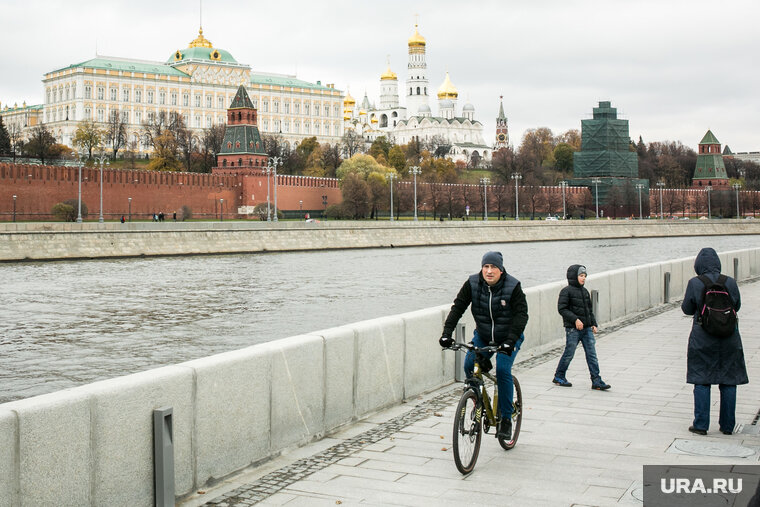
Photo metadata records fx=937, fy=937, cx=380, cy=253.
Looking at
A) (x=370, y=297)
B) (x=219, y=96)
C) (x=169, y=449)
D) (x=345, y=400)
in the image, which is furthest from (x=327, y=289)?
(x=219, y=96)

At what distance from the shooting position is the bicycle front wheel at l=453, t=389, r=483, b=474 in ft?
15.9

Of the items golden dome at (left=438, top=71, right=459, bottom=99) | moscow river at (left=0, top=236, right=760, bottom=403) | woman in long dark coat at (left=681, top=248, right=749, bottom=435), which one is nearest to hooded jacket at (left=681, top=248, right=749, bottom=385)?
woman in long dark coat at (left=681, top=248, right=749, bottom=435)

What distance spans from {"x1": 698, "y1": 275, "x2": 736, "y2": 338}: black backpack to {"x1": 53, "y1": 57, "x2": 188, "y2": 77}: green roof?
98.5 meters

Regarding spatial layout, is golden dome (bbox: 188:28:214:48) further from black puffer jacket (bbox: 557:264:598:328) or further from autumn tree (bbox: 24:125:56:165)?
black puffer jacket (bbox: 557:264:598:328)

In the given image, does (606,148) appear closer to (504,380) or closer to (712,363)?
(712,363)

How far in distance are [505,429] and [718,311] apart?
156 centimetres

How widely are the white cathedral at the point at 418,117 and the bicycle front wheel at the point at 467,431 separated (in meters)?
130

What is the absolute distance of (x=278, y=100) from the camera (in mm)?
110500

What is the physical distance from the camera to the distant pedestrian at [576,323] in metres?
7.50

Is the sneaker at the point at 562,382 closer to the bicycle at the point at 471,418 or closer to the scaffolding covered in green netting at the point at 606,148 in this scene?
the bicycle at the point at 471,418

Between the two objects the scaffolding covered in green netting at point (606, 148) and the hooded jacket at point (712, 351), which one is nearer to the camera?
the hooded jacket at point (712, 351)

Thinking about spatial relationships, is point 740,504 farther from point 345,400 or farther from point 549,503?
point 345,400

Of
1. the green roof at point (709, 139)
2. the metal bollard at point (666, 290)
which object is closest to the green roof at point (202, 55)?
the green roof at point (709, 139)

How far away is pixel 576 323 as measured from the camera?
7570 millimetres
